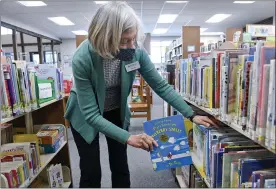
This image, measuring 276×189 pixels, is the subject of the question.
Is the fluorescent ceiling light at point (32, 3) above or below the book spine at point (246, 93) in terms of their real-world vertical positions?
above

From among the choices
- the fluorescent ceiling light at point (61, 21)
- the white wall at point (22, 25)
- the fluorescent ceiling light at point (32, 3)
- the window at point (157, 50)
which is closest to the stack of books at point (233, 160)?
the fluorescent ceiling light at point (32, 3)

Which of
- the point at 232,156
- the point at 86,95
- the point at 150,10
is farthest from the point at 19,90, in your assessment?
the point at 150,10

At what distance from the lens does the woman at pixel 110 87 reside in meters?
1.03

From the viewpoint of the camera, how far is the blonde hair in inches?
39.8

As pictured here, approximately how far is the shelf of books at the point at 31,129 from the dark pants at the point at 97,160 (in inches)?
12.5

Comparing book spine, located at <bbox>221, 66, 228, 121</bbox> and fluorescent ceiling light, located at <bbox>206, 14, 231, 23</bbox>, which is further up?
fluorescent ceiling light, located at <bbox>206, 14, 231, 23</bbox>

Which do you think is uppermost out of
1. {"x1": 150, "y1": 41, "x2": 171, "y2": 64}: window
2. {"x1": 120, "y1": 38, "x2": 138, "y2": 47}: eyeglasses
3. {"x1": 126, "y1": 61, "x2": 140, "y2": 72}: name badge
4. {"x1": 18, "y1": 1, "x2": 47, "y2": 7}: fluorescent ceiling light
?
{"x1": 18, "y1": 1, "x2": 47, "y2": 7}: fluorescent ceiling light

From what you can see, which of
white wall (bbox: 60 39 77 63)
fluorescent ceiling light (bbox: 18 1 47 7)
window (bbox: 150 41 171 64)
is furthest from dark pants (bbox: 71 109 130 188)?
white wall (bbox: 60 39 77 63)

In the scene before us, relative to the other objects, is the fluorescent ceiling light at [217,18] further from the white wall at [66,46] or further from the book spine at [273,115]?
the book spine at [273,115]

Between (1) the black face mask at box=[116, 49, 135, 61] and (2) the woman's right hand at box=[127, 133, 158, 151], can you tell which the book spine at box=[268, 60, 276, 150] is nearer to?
(2) the woman's right hand at box=[127, 133, 158, 151]

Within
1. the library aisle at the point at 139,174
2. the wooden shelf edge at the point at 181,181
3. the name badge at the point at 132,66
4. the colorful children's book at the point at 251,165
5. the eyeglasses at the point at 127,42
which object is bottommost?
the library aisle at the point at 139,174

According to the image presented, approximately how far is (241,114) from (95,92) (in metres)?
0.68

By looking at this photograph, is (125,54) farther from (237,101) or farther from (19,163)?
(19,163)

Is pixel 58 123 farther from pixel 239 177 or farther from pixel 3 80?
pixel 239 177
